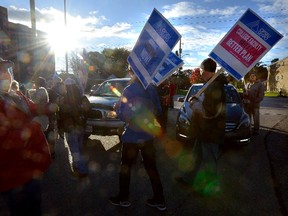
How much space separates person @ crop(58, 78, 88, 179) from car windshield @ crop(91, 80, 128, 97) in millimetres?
3334

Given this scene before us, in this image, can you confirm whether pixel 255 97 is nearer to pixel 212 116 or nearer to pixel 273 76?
pixel 212 116

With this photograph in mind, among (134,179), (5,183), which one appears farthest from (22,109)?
(134,179)

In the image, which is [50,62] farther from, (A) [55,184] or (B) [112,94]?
(A) [55,184]

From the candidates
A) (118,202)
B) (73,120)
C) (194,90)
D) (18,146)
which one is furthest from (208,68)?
(194,90)

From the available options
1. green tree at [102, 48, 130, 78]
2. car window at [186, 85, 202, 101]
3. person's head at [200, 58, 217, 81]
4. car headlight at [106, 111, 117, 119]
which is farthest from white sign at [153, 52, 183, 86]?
green tree at [102, 48, 130, 78]

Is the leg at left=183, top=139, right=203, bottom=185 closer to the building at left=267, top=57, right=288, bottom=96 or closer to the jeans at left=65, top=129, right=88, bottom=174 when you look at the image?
the jeans at left=65, top=129, right=88, bottom=174

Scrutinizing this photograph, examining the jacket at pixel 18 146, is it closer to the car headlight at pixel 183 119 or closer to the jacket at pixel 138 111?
the jacket at pixel 138 111

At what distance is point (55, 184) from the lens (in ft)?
16.8

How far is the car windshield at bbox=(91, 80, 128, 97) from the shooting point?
8.84 metres

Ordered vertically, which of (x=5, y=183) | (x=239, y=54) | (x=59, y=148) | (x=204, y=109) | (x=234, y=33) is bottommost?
(x=59, y=148)

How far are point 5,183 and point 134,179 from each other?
352cm

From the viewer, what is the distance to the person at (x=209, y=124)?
14.0 feet

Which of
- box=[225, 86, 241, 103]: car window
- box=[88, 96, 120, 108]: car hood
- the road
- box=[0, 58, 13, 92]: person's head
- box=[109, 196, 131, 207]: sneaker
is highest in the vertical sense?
box=[0, 58, 13, 92]: person's head

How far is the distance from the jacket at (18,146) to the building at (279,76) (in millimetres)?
71985
